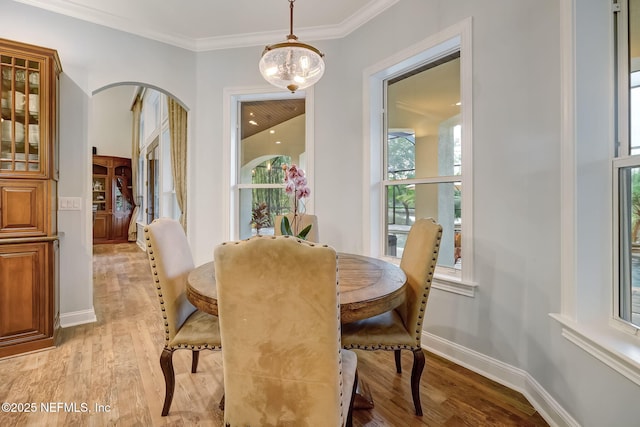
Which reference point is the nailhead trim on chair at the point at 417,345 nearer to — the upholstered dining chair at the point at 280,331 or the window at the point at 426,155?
the upholstered dining chair at the point at 280,331

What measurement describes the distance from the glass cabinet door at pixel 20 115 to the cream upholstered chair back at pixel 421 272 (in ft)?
9.07

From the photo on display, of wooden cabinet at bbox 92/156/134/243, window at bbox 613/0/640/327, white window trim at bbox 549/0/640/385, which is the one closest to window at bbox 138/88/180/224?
wooden cabinet at bbox 92/156/134/243

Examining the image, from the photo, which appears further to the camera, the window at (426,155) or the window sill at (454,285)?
the window at (426,155)

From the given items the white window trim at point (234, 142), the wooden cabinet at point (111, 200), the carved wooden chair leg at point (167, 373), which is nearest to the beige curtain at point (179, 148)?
the white window trim at point (234, 142)

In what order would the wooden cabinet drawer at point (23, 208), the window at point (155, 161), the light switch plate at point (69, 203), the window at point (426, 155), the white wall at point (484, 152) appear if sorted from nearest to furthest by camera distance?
the white wall at point (484, 152)
the wooden cabinet drawer at point (23, 208)
the window at point (426, 155)
the light switch plate at point (69, 203)
the window at point (155, 161)

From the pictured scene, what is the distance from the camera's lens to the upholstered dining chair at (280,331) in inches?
35.9

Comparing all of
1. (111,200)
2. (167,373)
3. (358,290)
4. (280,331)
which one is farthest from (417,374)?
(111,200)

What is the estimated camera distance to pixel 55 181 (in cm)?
251

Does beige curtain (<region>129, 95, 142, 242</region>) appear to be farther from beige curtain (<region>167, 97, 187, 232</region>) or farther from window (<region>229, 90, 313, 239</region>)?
window (<region>229, 90, 313, 239</region>)

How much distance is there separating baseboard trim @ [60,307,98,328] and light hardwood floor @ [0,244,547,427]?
123 mm

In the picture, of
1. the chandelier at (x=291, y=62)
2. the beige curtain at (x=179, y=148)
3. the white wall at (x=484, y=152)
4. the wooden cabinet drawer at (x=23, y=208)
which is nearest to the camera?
the white wall at (x=484, y=152)

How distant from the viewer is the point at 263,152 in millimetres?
3467

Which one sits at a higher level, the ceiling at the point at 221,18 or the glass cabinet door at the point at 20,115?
the ceiling at the point at 221,18

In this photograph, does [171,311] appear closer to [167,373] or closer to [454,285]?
[167,373]
